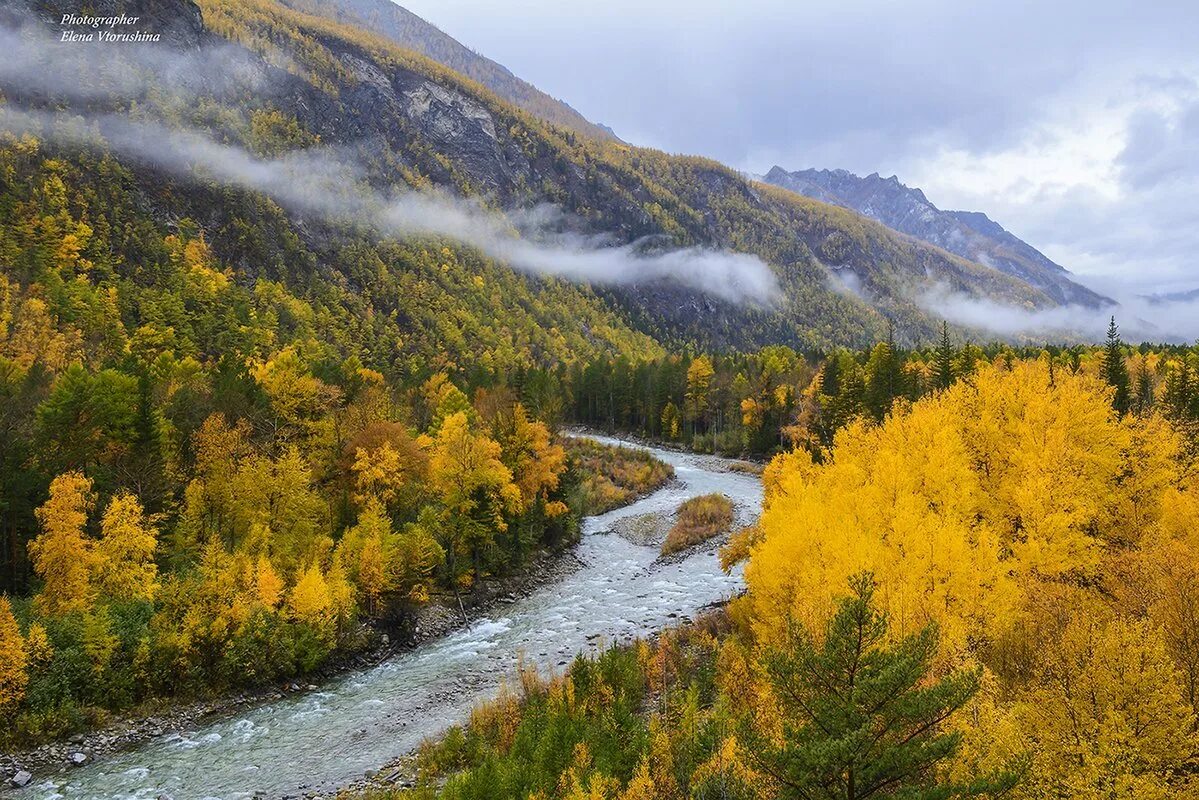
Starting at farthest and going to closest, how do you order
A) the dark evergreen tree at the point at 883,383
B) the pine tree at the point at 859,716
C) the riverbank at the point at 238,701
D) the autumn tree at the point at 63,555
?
1. the dark evergreen tree at the point at 883,383
2. the autumn tree at the point at 63,555
3. the riverbank at the point at 238,701
4. the pine tree at the point at 859,716

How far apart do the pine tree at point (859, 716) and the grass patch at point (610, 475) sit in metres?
49.2

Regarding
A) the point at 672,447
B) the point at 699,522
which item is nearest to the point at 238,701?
the point at 699,522

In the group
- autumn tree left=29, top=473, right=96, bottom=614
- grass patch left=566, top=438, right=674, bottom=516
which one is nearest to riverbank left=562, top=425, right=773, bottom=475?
grass patch left=566, top=438, right=674, bottom=516

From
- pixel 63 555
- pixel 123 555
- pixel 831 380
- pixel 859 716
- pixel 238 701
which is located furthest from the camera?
pixel 831 380

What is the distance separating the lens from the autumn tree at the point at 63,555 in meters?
28.3

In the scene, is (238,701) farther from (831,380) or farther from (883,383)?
(831,380)

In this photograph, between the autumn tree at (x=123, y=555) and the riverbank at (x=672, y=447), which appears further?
the riverbank at (x=672, y=447)

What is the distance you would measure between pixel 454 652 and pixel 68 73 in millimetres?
172795

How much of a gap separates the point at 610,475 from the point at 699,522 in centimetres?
2334

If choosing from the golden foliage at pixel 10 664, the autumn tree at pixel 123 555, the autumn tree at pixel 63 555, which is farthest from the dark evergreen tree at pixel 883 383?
the golden foliage at pixel 10 664

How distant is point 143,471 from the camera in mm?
36844

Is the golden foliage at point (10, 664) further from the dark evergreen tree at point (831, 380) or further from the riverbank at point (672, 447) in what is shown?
the dark evergreen tree at point (831, 380)

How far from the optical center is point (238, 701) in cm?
2934

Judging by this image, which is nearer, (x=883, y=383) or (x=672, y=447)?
(x=883, y=383)
